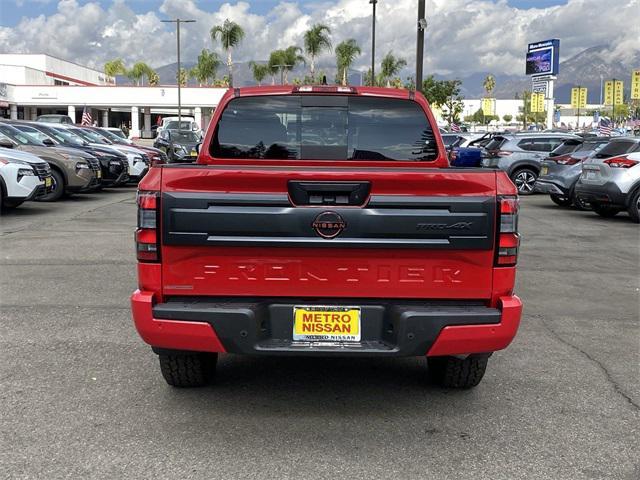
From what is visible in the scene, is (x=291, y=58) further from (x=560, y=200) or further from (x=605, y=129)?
(x=560, y=200)

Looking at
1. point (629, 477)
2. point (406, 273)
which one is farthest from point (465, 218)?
point (629, 477)

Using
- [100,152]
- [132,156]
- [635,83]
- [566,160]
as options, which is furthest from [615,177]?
[635,83]

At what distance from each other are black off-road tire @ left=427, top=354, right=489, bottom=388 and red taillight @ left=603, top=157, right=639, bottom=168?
10142 mm

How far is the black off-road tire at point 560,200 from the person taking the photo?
54.1 ft

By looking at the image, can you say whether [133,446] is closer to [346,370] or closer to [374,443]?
[374,443]

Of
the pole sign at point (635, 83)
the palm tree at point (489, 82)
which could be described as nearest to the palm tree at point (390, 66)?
the pole sign at point (635, 83)

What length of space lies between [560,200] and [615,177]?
3.87 m

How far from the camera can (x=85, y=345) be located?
5434 millimetres

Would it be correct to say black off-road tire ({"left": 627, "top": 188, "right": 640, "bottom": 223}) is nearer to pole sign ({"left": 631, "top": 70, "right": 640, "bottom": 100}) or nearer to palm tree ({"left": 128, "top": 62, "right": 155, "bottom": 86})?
pole sign ({"left": 631, "top": 70, "right": 640, "bottom": 100})

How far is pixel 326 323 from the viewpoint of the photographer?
376cm

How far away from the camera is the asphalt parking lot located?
3523mm

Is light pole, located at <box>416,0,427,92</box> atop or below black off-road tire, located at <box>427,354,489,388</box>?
atop

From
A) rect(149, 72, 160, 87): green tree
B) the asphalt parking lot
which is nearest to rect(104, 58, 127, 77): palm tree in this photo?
rect(149, 72, 160, 87): green tree

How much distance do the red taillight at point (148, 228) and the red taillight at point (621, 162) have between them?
11656 millimetres
